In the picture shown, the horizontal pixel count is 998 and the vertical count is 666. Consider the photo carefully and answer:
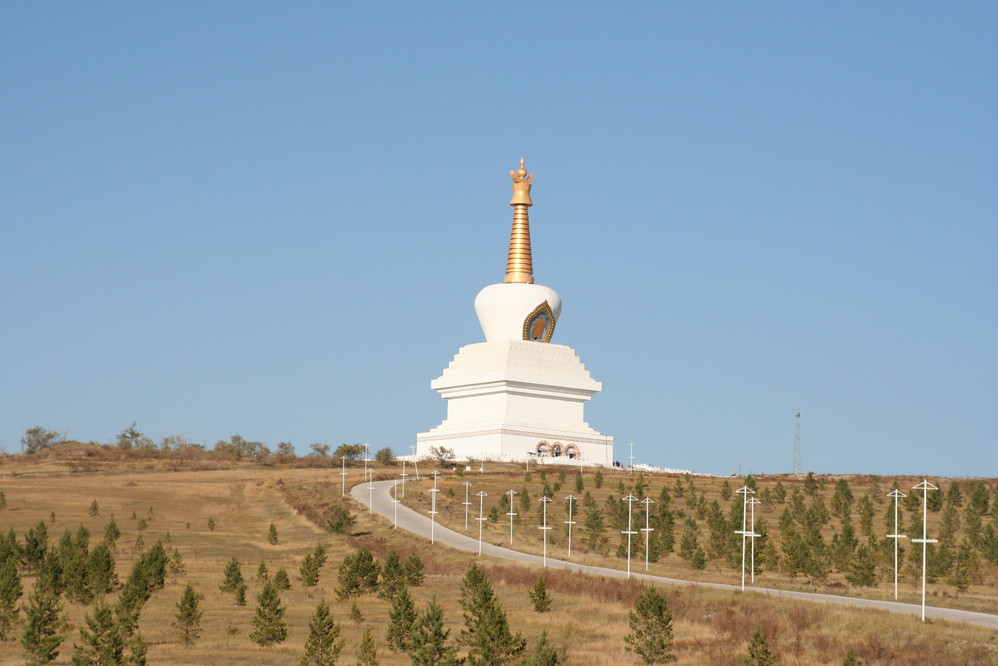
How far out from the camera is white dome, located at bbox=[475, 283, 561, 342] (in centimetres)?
8294

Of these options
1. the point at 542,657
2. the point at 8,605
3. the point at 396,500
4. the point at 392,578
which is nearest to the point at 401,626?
the point at 542,657

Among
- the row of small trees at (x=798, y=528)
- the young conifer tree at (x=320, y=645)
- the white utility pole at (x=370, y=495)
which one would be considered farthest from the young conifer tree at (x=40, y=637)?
the white utility pole at (x=370, y=495)

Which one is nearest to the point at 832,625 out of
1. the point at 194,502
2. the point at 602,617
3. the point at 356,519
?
the point at 602,617

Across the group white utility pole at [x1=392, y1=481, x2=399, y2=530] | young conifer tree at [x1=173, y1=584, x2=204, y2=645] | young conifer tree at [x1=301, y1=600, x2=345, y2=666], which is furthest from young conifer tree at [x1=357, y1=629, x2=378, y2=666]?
white utility pole at [x1=392, y1=481, x2=399, y2=530]

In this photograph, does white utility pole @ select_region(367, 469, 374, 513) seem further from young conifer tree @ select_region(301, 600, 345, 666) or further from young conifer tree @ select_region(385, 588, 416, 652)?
young conifer tree @ select_region(301, 600, 345, 666)

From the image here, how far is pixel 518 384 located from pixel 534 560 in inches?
1513

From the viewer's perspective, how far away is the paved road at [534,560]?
1091 inches

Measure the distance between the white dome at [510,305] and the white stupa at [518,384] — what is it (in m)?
0.05

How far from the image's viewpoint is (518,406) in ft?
259

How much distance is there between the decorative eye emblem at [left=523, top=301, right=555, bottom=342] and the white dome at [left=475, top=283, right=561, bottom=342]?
0.18 meters

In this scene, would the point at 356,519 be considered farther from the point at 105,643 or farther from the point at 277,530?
the point at 105,643

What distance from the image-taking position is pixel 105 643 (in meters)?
22.8

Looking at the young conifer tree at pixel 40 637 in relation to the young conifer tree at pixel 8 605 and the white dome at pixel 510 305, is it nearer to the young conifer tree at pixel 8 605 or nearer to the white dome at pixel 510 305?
the young conifer tree at pixel 8 605

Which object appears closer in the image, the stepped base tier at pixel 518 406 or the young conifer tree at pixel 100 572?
the young conifer tree at pixel 100 572
